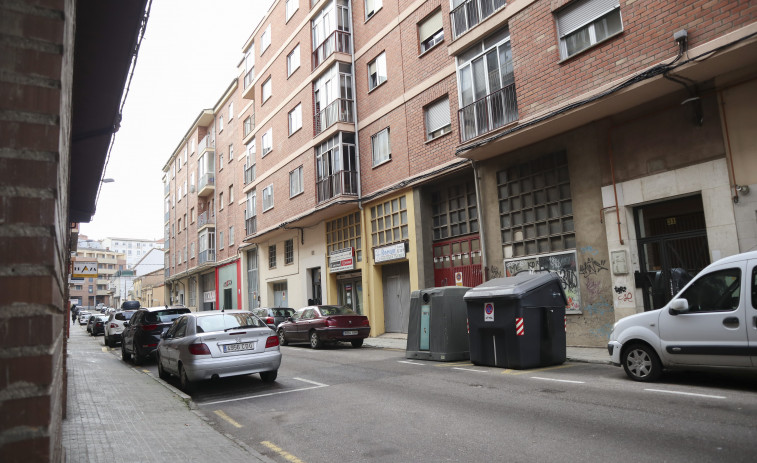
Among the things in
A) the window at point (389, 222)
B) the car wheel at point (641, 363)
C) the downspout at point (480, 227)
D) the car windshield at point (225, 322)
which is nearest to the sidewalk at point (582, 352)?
the car wheel at point (641, 363)

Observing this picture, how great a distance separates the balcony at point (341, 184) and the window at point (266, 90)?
34.9 feet

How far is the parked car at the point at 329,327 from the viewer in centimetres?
1689

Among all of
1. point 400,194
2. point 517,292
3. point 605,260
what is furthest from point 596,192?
point 400,194

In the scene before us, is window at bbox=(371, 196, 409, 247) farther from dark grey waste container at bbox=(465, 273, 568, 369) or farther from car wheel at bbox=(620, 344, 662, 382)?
car wheel at bbox=(620, 344, 662, 382)

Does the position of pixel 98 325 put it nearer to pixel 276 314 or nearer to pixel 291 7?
pixel 276 314

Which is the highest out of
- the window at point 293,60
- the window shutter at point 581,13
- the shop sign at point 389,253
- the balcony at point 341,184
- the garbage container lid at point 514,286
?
the window at point 293,60

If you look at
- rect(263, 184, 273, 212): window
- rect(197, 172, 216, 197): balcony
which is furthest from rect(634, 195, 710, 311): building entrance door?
rect(197, 172, 216, 197): balcony

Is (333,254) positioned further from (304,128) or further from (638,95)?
(638,95)

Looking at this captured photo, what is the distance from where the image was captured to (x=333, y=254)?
78.4 feet

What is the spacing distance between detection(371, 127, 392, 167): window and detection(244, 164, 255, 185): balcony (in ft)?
43.7

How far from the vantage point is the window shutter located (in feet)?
42.0

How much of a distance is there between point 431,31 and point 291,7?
12556 mm

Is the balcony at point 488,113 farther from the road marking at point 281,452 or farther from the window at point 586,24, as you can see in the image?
the road marking at point 281,452

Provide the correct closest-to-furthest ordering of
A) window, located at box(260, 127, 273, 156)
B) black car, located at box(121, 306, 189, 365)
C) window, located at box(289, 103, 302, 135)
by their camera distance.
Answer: black car, located at box(121, 306, 189, 365) → window, located at box(289, 103, 302, 135) → window, located at box(260, 127, 273, 156)
